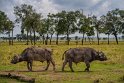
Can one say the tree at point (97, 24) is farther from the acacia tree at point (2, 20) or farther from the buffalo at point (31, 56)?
the buffalo at point (31, 56)

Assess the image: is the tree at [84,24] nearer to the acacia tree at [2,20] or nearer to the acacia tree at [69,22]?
the acacia tree at [69,22]

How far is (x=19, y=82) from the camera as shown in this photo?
65.0ft

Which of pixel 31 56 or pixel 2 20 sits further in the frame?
pixel 2 20

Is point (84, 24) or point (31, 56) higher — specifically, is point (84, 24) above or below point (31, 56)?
above

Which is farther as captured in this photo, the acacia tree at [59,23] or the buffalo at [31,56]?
the acacia tree at [59,23]

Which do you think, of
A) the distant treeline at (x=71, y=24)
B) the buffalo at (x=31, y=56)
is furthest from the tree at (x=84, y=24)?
the buffalo at (x=31, y=56)

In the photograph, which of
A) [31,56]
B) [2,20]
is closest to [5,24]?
[2,20]

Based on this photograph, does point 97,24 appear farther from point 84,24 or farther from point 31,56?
point 31,56

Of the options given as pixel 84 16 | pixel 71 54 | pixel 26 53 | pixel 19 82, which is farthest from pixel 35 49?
pixel 84 16

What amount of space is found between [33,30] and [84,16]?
27538 millimetres

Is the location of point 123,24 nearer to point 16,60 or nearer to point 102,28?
point 102,28

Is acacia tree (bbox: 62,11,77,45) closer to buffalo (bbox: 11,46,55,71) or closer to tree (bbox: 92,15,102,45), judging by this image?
tree (bbox: 92,15,102,45)

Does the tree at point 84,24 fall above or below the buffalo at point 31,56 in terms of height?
above

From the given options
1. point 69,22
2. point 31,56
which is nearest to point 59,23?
point 69,22
